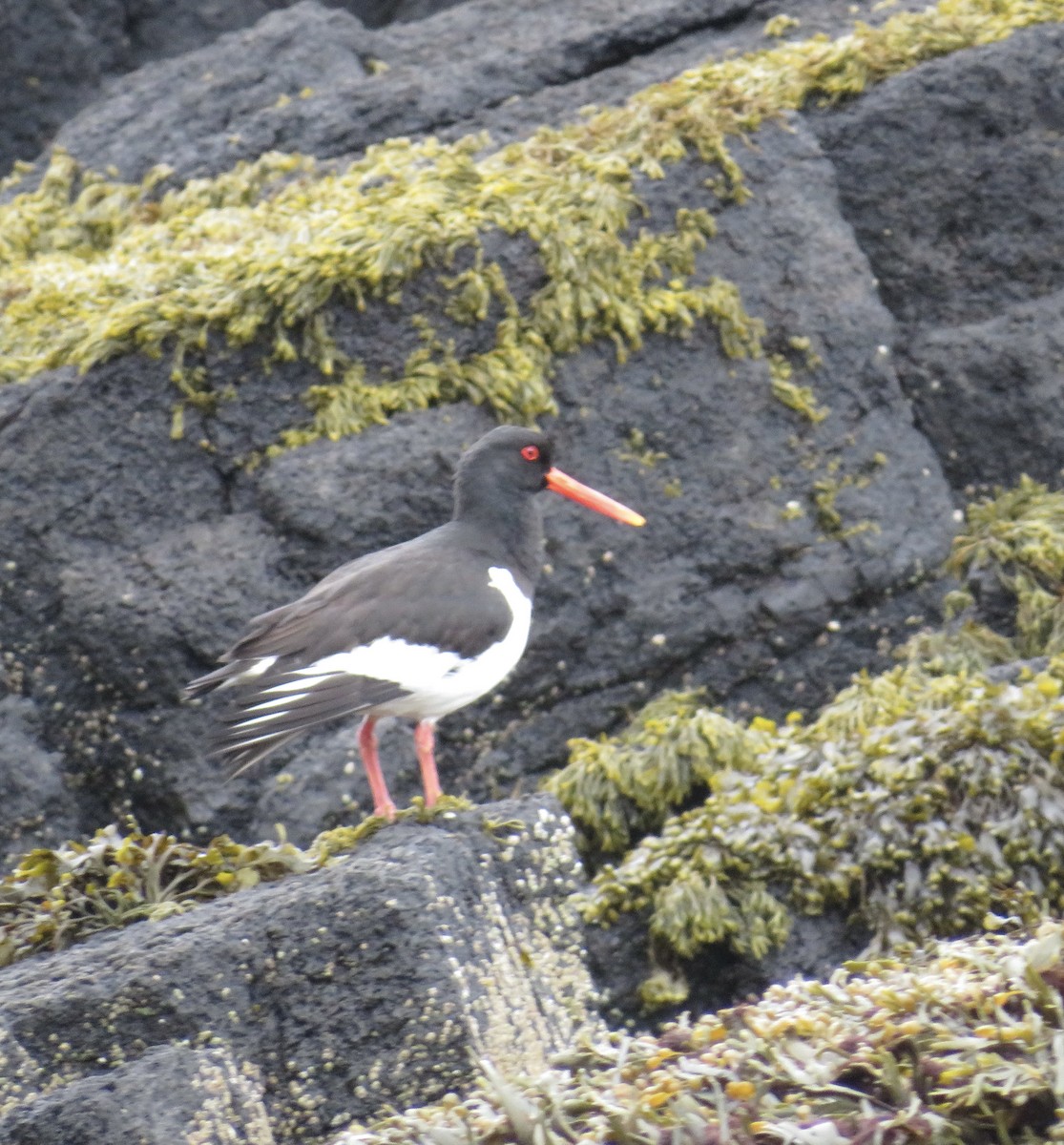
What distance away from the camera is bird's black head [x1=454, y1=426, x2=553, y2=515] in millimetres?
5891

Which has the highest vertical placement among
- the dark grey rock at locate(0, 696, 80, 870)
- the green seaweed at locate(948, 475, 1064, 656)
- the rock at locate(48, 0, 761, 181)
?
the rock at locate(48, 0, 761, 181)

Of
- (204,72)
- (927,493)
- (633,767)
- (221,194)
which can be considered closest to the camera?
(633,767)

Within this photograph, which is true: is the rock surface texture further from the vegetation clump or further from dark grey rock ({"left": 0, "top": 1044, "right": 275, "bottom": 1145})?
dark grey rock ({"left": 0, "top": 1044, "right": 275, "bottom": 1145})

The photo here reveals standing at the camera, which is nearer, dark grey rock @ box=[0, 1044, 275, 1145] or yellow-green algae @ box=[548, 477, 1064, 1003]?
dark grey rock @ box=[0, 1044, 275, 1145]

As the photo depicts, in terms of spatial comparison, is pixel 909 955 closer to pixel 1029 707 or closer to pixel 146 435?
pixel 1029 707

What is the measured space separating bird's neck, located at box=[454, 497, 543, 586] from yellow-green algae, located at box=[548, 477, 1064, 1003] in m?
1.25

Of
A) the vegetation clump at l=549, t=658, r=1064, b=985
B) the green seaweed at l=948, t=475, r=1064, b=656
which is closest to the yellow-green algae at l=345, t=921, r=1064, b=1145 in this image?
the vegetation clump at l=549, t=658, r=1064, b=985

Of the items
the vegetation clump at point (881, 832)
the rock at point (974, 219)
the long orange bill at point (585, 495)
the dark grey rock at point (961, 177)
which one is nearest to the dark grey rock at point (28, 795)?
the vegetation clump at point (881, 832)

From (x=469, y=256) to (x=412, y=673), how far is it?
2805 millimetres

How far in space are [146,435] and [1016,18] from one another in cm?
489

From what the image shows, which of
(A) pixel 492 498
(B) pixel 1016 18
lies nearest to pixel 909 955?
(A) pixel 492 498

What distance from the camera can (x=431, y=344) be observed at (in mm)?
7270

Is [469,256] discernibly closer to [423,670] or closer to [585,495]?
[585,495]

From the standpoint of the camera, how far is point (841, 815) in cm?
596
